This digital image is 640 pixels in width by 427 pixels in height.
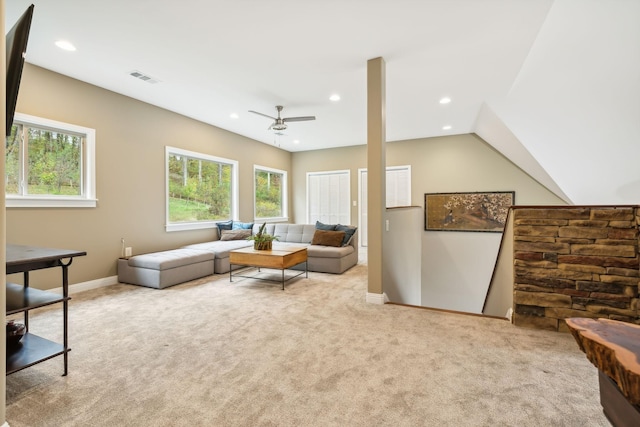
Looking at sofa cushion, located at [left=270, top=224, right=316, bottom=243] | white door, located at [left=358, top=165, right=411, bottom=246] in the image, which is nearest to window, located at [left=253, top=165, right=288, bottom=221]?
sofa cushion, located at [left=270, top=224, right=316, bottom=243]

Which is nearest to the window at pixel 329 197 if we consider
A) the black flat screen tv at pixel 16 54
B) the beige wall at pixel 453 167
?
the beige wall at pixel 453 167

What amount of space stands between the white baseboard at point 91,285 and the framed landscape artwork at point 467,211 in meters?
6.01

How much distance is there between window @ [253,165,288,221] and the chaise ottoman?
9.41 feet

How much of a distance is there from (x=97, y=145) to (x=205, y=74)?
1797mm

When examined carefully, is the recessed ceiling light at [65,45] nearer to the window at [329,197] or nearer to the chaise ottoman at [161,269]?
the chaise ottoman at [161,269]

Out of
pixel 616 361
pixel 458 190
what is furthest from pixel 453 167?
pixel 616 361

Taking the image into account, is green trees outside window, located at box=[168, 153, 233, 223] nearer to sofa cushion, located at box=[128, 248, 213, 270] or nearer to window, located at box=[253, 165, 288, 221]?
window, located at box=[253, 165, 288, 221]

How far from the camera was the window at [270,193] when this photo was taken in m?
7.21

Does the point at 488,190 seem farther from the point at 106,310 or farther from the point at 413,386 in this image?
the point at 106,310

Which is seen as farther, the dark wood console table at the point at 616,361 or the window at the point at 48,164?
the window at the point at 48,164

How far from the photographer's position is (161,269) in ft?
12.5

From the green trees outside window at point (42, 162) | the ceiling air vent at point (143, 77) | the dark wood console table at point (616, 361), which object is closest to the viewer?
the dark wood console table at point (616, 361)

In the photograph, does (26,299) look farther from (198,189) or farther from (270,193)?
(270,193)

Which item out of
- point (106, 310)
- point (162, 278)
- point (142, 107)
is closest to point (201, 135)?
point (142, 107)
